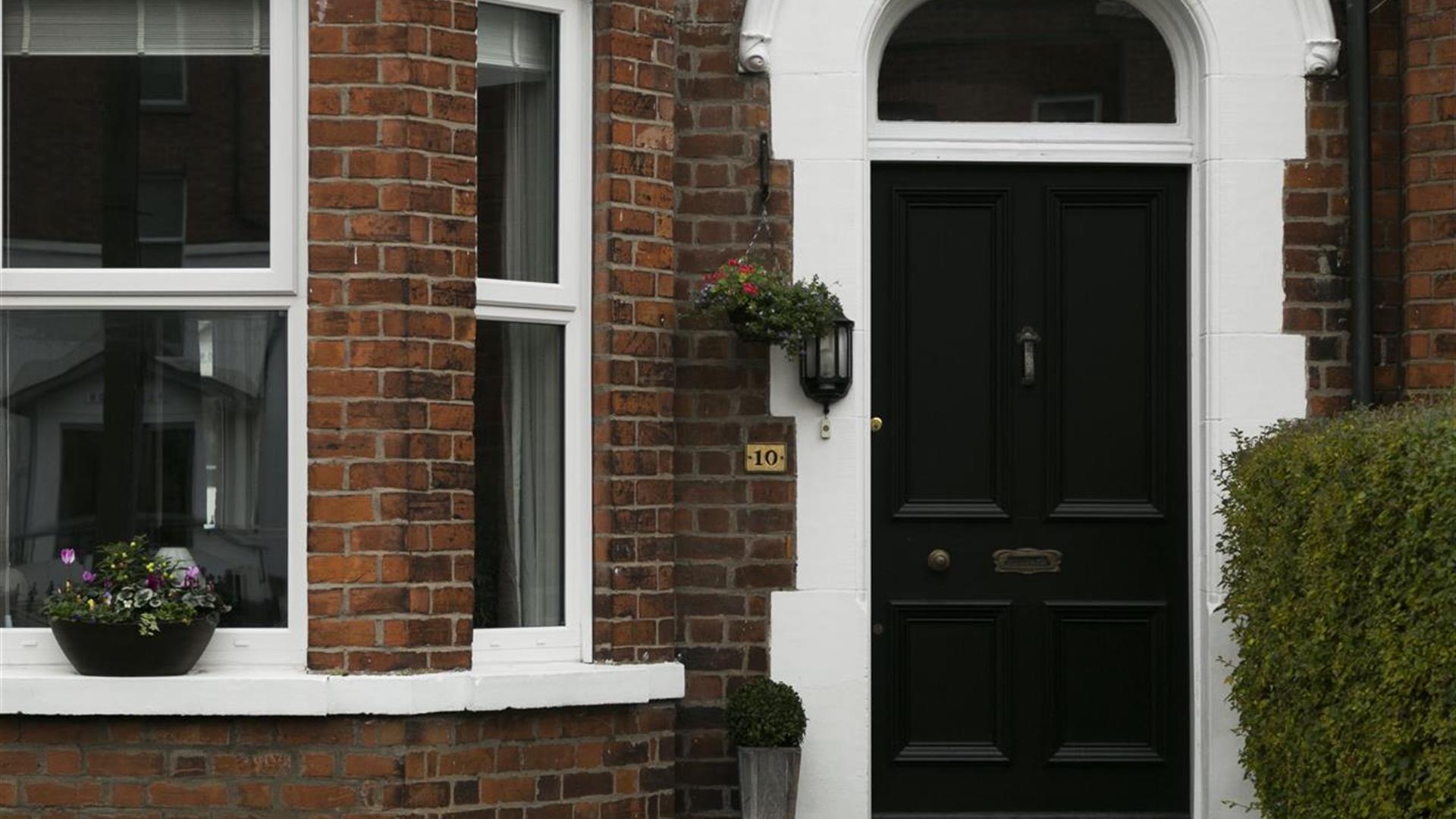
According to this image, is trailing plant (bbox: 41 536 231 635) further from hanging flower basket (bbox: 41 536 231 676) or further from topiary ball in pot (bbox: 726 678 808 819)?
topiary ball in pot (bbox: 726 678 808 819)

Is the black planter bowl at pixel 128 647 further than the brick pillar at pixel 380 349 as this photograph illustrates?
No

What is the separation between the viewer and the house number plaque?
704 cm

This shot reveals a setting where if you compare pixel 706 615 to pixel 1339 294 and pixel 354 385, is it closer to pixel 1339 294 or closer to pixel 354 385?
pixel 354 385

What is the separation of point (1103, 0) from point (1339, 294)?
4.71ft

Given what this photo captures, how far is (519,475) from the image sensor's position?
6.63 metres

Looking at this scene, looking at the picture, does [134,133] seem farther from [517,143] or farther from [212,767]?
[212,767]

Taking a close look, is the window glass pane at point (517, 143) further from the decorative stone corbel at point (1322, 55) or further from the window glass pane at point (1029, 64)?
the decorative stone corbel at point (1322, 55)

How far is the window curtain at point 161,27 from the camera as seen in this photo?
6254mm

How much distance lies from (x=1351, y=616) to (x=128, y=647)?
3632mm

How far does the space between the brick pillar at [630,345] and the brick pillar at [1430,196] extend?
268cm

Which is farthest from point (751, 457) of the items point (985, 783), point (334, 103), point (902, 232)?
point (334, 103)

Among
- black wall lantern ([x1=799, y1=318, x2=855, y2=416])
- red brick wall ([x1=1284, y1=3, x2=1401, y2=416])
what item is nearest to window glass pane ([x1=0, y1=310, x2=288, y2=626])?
black wall lantern ([x1=799, y1=318, x2=855, y2=416])

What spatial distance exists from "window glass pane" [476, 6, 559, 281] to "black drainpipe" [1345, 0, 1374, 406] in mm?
2896

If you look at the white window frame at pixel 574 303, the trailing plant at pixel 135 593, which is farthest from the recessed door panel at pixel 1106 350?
the trailing plant at pixel 135 593
